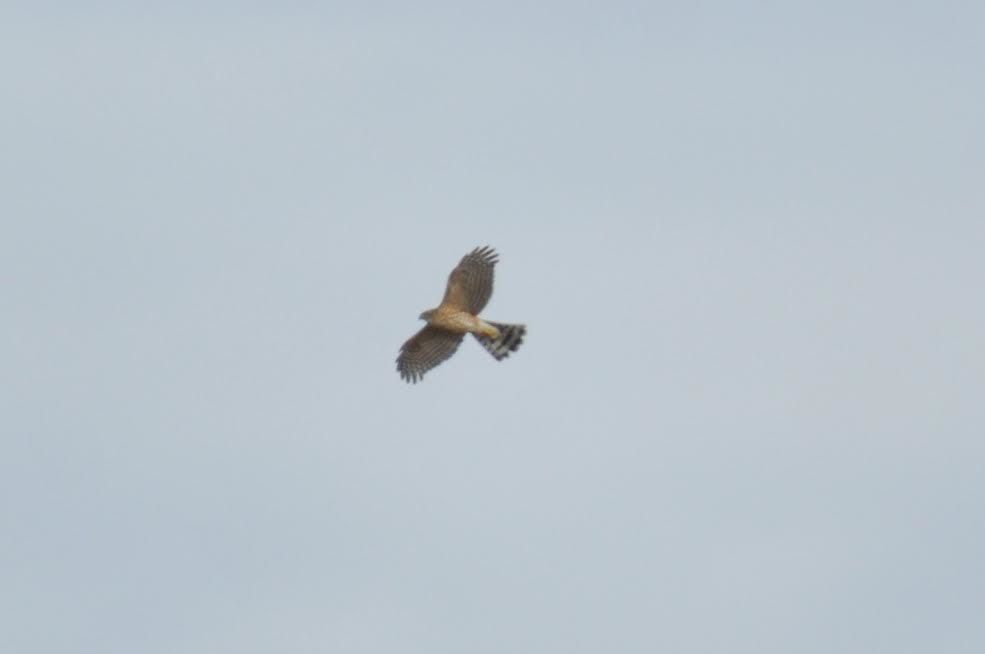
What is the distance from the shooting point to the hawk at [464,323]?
43.6 m

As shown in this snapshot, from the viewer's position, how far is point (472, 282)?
4362 centimetres

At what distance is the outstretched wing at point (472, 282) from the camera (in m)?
43.6

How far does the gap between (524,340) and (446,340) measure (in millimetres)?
1279

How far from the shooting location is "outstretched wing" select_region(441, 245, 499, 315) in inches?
1716

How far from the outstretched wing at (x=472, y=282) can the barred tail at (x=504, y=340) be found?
534 mm

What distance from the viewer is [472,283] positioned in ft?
143

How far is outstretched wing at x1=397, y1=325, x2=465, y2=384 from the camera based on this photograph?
4412cm

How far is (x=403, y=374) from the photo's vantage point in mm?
44469

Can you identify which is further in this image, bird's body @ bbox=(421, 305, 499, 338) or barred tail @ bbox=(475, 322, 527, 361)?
barred tail @ bbox=(475, 322, 527, 361)

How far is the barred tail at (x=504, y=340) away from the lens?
44.1 m

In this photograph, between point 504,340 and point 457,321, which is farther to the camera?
point 504,340

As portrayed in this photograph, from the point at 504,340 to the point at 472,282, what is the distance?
1.21m

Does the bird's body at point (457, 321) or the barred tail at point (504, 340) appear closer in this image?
the bird's body at point (457, 321)

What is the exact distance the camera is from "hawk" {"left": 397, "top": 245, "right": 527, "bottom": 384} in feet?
143
